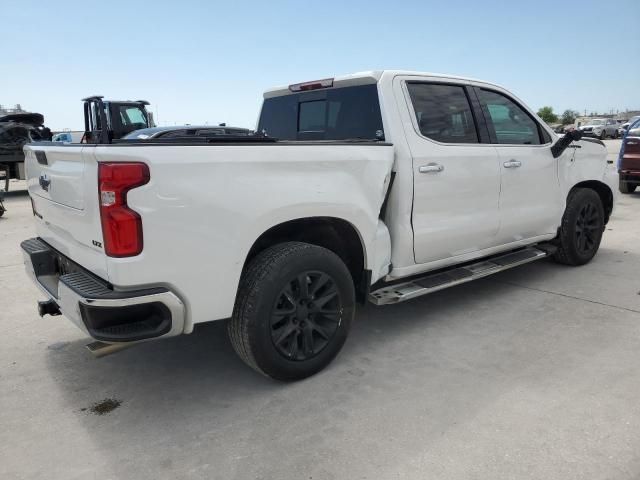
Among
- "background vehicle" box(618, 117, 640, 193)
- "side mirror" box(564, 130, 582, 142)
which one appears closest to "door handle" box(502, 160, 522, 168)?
"side mirror" box(564, 130, 582, 142)

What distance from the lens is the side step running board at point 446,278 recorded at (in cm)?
352

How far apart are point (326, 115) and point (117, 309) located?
2333 millimetres

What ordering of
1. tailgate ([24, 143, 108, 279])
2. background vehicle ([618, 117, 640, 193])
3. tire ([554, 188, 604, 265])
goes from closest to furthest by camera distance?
tailgate ([24, 143, 108, 279])
tire ([554, 188, 604, 265])
background vehicle ([618, 117, 640, 193])

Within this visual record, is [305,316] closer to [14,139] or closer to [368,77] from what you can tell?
[368,77]

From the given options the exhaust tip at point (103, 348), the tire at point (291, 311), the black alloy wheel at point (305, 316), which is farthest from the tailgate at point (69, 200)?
the black alloy wheel at point (305, 316)

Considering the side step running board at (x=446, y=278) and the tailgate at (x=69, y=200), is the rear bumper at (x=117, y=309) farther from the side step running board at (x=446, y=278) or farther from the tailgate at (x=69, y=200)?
the side step running board at (x=446, y=278)

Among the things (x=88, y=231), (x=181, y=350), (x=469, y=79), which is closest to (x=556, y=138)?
(x=469, y=79)

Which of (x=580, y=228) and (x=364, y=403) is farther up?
(x=580, y=228)

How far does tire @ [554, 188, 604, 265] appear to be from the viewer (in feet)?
→ 16.7

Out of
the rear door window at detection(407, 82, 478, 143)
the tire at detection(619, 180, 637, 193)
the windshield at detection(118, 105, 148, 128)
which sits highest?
the windshield at detection(118, 105, 148, 128)

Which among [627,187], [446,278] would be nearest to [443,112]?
[446,278]

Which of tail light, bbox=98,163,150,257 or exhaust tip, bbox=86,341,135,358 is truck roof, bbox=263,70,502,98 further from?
exhaust tip, bbox=86,341,135,358

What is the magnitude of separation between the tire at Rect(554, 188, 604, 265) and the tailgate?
4.40 meters

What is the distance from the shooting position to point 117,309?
236 centimetres
